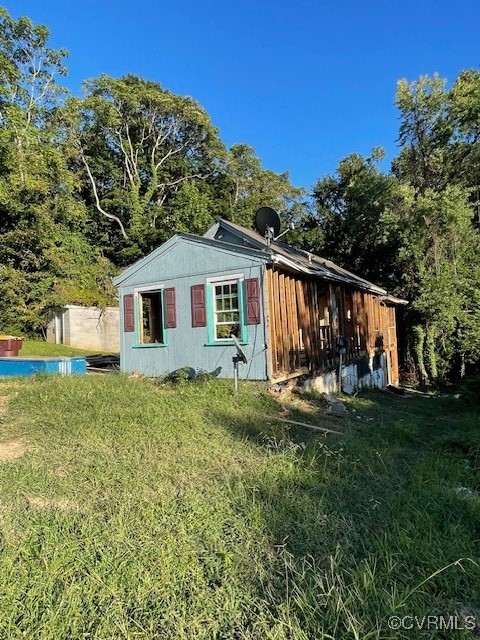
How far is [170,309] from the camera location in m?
10.5

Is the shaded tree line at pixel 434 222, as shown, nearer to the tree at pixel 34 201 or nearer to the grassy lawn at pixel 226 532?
the grassy lawn at pixel 226 532

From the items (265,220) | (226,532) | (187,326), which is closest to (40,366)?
(187,326)

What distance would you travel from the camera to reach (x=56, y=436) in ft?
17.4

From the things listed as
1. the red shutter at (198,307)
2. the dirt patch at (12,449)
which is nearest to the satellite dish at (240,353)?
the red shutter at (198,307)

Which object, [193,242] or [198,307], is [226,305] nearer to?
[198,307]

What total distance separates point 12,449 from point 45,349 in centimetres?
1354

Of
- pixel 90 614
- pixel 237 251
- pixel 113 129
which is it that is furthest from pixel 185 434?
pixel 113 129

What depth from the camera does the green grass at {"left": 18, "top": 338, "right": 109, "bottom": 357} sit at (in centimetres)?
1625

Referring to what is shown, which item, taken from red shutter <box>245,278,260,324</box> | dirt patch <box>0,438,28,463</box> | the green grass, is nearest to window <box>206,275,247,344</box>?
red shutter <box>245,278,260,324</box>

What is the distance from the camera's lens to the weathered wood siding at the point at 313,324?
29.8 ft

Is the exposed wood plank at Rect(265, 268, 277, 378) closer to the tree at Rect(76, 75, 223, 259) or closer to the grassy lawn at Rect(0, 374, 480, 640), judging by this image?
the grassy lawn at Rect(0, 374, 480, 640)

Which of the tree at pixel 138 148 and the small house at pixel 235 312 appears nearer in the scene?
the small house at pixel 235 312

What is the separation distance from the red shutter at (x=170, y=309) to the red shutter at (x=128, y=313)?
1290 millimetres

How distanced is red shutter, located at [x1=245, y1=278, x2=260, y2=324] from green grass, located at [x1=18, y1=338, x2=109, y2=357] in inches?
399
